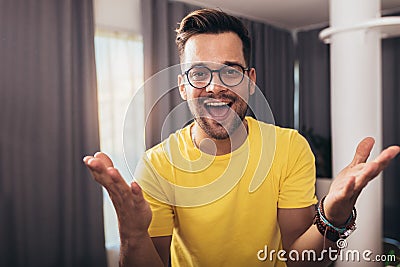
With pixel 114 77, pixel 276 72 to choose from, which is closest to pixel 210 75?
pixel 276 72

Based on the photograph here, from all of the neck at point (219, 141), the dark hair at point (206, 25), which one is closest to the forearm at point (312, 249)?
the neck at point (219, 141)

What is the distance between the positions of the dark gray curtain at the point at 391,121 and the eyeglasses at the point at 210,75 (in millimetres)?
1652

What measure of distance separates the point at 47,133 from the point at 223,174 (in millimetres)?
842

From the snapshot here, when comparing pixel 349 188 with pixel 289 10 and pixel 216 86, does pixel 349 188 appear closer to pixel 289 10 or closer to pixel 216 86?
pixel 216 86

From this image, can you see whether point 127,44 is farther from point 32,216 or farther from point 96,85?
point 32,216

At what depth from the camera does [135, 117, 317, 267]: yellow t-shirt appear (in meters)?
0.47

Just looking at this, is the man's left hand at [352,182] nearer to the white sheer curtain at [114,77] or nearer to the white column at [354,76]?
the white column at [354,76]

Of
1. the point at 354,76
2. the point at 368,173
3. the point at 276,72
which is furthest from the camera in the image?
the point at 276,72

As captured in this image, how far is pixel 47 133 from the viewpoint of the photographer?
3.88ft

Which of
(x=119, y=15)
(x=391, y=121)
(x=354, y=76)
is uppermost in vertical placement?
(x=119, y=15)

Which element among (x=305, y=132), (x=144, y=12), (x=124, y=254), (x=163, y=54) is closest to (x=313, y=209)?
(x=124, y=254)

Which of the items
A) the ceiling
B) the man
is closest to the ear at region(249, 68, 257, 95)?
the man

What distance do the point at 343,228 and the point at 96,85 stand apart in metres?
0.94

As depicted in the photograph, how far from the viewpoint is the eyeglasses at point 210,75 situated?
1.39 ft
